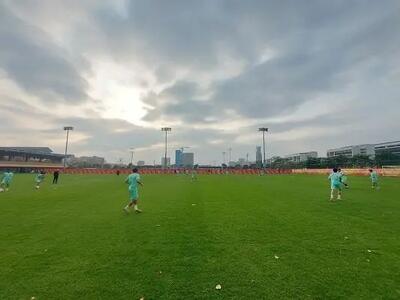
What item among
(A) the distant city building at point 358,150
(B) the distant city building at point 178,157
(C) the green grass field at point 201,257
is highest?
(A) the distant city building at point 358,150

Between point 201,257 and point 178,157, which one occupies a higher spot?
point 178,157

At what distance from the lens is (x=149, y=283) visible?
5.76 m

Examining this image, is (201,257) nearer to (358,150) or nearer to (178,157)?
(178,157)

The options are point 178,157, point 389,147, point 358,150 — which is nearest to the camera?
point 389,147

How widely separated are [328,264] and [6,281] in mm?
6482

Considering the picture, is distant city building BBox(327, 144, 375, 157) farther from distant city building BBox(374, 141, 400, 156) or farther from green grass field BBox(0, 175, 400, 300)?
green grass field BBox(0, 175, 400, 300)

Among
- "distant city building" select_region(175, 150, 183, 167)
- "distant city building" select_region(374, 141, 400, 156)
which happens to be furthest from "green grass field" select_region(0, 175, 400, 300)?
"distant city building" select_region(175, 150, 183, 167)

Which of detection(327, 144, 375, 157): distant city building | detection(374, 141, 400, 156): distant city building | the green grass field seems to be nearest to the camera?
the green grass field

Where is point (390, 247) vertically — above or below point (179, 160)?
below

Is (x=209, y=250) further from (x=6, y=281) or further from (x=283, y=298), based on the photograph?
(x=6, y=281)

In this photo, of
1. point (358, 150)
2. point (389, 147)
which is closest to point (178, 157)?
point (358, 150)

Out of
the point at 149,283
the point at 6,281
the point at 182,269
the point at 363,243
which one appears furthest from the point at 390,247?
the point at 6,281

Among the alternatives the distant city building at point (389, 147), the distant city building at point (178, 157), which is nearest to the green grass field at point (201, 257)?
the distant city building at point (389, 147)

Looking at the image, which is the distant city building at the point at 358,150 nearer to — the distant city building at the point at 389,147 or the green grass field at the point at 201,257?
the distant city building at the point at 389,147
